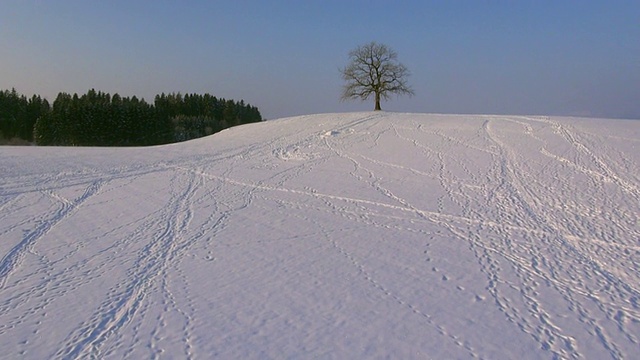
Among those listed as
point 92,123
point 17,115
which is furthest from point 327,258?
point 17,115

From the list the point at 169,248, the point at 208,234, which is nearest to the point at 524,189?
the point at 208,234

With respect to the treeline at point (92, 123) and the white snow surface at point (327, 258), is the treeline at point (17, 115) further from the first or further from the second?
the white snow surface at point (327, 258)

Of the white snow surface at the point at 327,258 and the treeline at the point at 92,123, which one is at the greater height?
the treeline at the point at 92,123

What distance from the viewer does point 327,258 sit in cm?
837

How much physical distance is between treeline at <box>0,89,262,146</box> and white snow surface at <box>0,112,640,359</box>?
44.9 metres

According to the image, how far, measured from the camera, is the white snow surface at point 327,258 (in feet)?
18.3

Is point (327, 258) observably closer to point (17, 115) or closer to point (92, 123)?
point (92, 123)

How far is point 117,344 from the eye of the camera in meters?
5.34

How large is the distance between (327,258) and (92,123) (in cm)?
5984

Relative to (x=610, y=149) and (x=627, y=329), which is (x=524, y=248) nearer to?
(x=627, y=329)

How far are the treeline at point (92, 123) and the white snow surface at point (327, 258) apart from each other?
4491cm

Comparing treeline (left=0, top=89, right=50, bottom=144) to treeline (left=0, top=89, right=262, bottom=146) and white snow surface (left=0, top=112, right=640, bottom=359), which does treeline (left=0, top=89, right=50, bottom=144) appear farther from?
white snow surface (left=0, top=112, right=640, bottom=359)

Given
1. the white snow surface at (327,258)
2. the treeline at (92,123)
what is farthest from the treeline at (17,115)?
the white snow surface at (327,258)

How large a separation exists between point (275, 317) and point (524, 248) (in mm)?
5746
